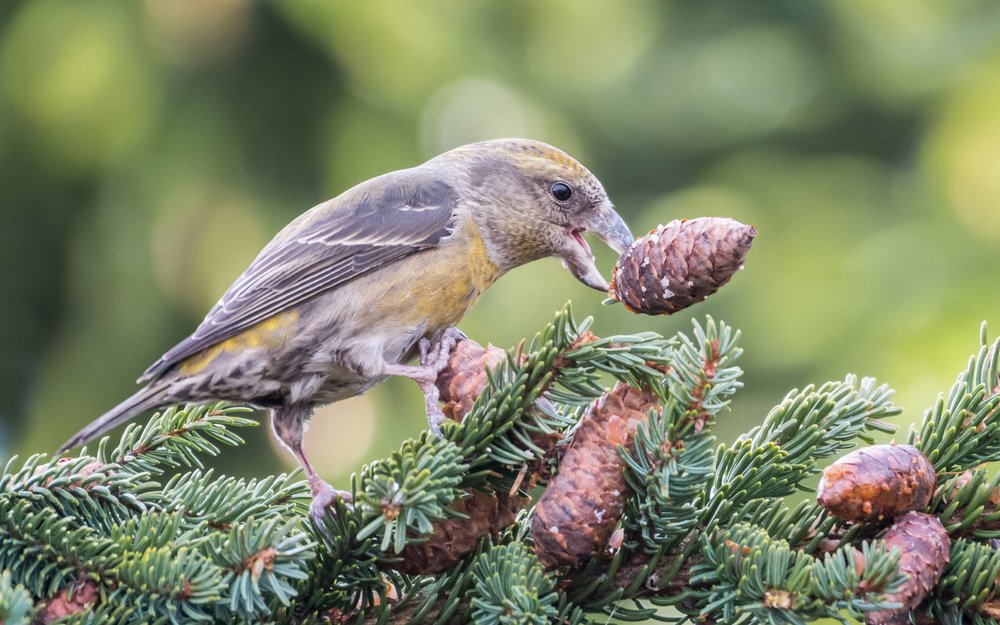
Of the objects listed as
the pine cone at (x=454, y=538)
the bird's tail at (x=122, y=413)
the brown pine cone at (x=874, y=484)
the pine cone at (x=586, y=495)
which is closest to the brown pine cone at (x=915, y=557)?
the brown pine cone at (x=874, y=484)

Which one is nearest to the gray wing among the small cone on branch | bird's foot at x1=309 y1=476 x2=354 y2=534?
bird's foot at x1=309 y1=476 x2=354 y2=534

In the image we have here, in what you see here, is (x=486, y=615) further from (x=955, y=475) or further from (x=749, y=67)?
(x=749, y=67)

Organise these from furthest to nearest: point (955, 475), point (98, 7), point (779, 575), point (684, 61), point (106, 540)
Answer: point (684, 61), point (98, 7), point (955, 475), point (106, 540), point (779, 575)

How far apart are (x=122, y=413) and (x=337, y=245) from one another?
1.04m

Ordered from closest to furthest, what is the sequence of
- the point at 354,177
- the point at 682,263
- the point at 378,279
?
1. the point at 682,263
2. the point at 378,279
3. the point at 354,177

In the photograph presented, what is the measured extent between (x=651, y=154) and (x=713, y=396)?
4850 millimetres

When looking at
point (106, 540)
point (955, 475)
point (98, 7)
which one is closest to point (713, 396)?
point (955, 475)

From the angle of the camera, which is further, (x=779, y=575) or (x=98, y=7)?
(x=98, y=7)

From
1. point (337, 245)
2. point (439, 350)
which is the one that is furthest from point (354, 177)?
point (439, 350)

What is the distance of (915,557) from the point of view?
1.70 metres

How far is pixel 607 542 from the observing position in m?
1.92

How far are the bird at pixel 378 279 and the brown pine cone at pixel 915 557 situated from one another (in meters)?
1.22

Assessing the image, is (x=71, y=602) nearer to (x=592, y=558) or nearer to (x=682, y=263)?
(x=592, y=558)

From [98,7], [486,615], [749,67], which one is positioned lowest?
[486,615]
